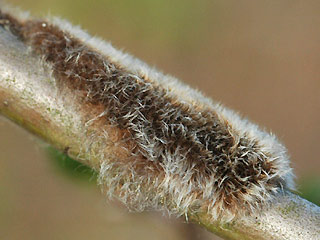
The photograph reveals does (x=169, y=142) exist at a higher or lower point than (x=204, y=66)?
lower

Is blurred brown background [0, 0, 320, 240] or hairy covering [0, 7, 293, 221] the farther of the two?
blurred brown background [0, 0, 320, 240]

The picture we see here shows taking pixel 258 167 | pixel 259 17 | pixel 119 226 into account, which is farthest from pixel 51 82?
pixel 259 17

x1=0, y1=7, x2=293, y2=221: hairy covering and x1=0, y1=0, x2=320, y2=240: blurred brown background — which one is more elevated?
x1=0, y1=0, x2=320, y2=240: blurred brown background

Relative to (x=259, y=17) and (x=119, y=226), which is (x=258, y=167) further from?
(x=259, y=17)

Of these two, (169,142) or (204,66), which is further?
(204,66)
